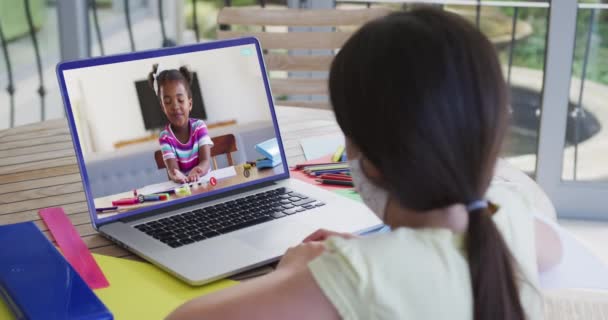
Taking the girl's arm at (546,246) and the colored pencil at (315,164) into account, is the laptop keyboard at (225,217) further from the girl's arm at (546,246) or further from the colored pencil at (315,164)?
the girl's arm at (546,246)

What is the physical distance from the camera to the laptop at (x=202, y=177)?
1.16 m

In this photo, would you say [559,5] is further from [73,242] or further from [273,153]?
[73,242]

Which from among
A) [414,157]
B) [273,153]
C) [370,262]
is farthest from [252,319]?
[273,153]

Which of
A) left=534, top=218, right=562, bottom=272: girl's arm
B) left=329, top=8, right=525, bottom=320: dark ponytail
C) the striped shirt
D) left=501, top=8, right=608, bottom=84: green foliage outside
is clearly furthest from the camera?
left=501, top=8, right=608, bottom=84: green foliage outside

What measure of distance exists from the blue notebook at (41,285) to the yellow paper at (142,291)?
1.2 inches

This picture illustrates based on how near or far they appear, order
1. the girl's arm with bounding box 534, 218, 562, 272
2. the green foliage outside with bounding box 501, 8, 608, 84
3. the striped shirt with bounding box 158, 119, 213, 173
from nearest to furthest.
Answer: the girl's arm with bounding box 534, 218, 562, 272, the striped shirt with bounding box 158, 119, 213, 173, the green foliage outside with bounding box 501, 8, 608, 84

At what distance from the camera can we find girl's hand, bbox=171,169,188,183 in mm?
1280

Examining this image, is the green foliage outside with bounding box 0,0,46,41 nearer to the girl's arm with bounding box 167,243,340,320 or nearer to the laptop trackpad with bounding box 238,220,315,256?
the laptop trackpad with bounding box 238,220,315,256

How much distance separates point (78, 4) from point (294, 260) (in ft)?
7.28

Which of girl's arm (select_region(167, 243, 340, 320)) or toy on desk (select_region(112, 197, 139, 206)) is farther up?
girl's arm (select_region(167, 243, 340, 320))

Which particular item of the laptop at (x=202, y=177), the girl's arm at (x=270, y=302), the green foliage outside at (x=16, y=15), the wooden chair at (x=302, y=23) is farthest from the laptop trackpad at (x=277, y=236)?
the green foliage outside at (x=16, y=15)

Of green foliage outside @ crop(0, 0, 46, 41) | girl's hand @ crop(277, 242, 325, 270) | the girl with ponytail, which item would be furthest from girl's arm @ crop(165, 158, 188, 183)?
green foliage outside @ crop(0, 0, 46, 41)

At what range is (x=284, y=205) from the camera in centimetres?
128

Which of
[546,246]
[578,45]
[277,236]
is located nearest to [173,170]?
[277,236]
